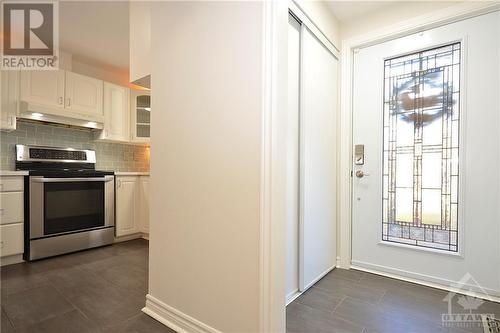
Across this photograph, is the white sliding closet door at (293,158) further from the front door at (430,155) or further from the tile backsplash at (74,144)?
the tile backsplash at (74,144)

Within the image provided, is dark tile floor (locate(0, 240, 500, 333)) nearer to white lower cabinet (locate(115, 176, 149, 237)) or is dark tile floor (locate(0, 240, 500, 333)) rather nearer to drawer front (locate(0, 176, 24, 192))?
drawer front (locate(0, 176, 24, 192))

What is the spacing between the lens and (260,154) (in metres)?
1.15

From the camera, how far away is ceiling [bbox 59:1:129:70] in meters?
2.33

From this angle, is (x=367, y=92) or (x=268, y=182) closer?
(x=268, y=182)

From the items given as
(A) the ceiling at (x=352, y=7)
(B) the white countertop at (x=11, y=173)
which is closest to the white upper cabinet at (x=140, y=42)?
(A) the ceiling at (x=352, y=7)

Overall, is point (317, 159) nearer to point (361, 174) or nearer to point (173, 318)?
point (361, 174)

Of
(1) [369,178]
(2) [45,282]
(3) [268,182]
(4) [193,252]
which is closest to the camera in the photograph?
(3) [268,182]

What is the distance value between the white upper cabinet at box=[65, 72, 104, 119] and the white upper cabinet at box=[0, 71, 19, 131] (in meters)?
0.46

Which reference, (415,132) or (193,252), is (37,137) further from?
(415,132)

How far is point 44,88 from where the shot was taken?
282 centimetres

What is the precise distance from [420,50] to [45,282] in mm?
3707

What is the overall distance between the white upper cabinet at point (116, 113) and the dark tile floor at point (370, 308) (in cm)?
312

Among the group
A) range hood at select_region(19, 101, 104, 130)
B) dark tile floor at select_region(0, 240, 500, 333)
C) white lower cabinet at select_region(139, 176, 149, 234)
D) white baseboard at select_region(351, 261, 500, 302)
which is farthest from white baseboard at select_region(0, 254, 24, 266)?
white baseboard at select_region(351, 261, 500, 302)

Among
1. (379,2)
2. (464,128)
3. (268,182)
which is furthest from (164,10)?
(464,128)
